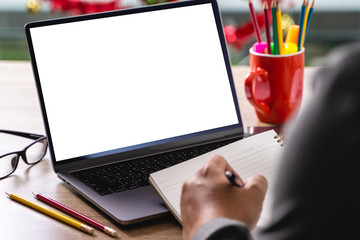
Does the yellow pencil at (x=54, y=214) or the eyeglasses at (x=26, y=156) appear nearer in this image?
the yellow pencil at (x=54, y=214)

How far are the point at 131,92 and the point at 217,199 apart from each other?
1.40 ft

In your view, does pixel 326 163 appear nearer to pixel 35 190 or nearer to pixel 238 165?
pixel 238 165

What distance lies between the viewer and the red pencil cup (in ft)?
3.91

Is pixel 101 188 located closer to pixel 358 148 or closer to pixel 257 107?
pixel 257 107

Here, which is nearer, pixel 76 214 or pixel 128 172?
pixel 76 214

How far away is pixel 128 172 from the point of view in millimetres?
980

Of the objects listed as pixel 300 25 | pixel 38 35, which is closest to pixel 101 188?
pixel 38 35

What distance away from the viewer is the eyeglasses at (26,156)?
1051 mm

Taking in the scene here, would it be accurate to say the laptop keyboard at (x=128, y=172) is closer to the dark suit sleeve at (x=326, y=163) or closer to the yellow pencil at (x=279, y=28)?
the yellow pencil at (x=279, y=28)

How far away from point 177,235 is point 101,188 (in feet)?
0.56

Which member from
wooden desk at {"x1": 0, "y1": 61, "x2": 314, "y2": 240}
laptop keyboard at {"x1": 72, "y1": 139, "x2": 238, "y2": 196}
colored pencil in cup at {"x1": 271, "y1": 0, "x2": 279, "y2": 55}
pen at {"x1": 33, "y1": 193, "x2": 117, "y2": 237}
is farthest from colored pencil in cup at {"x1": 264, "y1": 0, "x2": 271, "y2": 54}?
pen at {"x1": 33, "y1": 193, "x2": 117, "y2": 237}

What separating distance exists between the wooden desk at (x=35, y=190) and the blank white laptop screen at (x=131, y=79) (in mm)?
76

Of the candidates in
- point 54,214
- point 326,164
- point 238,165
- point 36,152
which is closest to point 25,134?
point 36,152

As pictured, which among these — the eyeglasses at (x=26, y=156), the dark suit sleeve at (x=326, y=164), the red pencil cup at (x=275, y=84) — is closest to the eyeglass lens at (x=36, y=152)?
the eyeglasses at (x=26, y=156)
